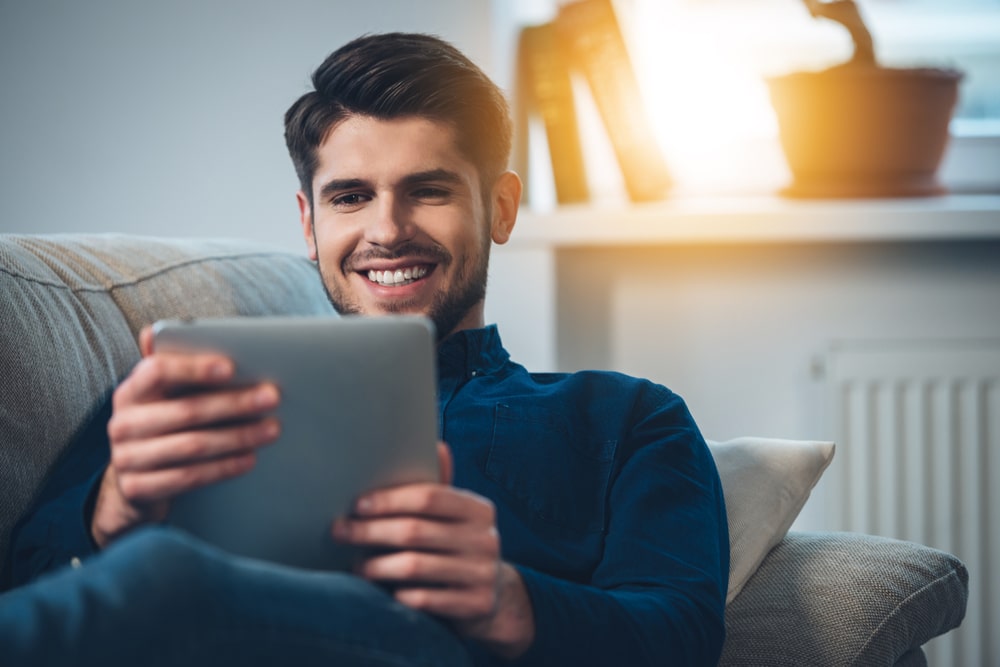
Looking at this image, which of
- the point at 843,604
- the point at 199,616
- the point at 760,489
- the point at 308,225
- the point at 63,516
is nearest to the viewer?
the point at 199,616

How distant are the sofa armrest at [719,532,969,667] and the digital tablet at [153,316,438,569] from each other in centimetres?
41

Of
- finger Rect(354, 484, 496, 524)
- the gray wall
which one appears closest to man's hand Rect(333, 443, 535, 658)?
finger Rect(354, 484, 496, 524)

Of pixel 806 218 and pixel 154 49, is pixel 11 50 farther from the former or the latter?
pixel 806 218

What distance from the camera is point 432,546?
0.71 meters

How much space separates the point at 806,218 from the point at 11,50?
1.37 m

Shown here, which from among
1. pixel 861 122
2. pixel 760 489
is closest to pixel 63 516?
pixel 760 489

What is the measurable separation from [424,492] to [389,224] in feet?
1.56

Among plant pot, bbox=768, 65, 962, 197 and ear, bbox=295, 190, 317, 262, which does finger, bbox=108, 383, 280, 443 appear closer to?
ear, bbox=295, 190, 317, 262

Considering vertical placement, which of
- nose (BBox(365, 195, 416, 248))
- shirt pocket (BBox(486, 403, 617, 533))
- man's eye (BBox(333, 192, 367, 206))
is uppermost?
man's eye (BBox(333, 192, 367, 206))

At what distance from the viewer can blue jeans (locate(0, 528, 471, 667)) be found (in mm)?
537

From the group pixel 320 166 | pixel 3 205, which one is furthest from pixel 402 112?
pixel 3 205

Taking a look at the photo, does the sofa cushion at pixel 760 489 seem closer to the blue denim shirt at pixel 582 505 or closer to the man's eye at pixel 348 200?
the blue denim shirt at pixel 582 505

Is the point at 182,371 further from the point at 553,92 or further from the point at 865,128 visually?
the point at 865,128

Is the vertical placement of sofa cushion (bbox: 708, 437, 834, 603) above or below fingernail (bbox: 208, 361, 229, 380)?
below
